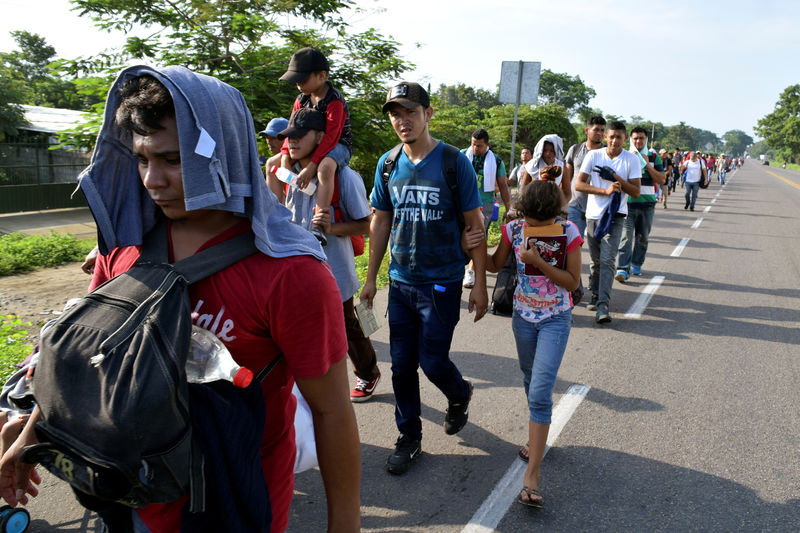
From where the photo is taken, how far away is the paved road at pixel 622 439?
10.3ft

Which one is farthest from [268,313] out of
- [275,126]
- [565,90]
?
[565,90]

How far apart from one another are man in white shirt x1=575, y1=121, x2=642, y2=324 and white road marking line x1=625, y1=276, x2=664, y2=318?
0.45 meters

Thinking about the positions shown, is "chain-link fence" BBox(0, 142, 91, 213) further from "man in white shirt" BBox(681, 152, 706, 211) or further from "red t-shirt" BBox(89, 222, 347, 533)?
"red t-shirt" BBox(89, 222, 347, 533)

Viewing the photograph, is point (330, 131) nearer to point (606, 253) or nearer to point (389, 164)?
point (389, 164)

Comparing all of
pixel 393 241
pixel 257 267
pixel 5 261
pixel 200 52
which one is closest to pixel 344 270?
pixel 393 241

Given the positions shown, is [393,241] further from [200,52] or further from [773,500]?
[200,52]

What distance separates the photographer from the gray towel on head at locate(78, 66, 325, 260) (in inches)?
52.2

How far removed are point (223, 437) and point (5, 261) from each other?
875cm

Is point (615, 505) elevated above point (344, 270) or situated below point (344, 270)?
below

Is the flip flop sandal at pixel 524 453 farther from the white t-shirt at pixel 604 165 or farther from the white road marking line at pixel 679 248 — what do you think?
the white road marking line at pixel 679 248

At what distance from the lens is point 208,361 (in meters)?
1.31

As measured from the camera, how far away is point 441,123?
19781mm

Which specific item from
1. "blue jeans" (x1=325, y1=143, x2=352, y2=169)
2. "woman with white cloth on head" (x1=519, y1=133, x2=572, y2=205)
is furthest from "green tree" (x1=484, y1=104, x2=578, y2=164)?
"blue jeans" (x1=325, y1=143, x2=352, y2=169)

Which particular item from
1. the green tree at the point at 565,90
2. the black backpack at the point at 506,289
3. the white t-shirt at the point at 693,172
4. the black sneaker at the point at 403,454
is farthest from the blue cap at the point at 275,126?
the green tree at the point at 565,90
